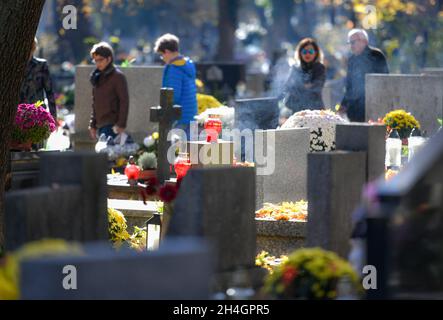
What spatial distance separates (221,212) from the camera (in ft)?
26.9

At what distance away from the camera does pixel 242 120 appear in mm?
16172

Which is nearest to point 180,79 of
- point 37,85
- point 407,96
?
point 37,85

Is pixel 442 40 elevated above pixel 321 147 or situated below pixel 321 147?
above

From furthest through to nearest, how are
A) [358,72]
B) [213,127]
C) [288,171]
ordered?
[358,72]
[213,127]
[288,171]

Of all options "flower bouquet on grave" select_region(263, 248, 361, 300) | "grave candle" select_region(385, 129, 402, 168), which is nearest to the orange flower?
"flower bouquet on grave" select_region(263, 248, 361, 300)

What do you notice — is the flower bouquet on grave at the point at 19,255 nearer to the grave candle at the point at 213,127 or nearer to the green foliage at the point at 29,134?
the green foliage at the point at 29,134

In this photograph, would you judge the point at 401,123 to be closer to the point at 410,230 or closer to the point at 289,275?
the point at 289,275

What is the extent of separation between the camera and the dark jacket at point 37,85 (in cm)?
1548

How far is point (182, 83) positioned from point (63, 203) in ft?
29.5

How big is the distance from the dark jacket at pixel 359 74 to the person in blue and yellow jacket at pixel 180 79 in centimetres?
251
